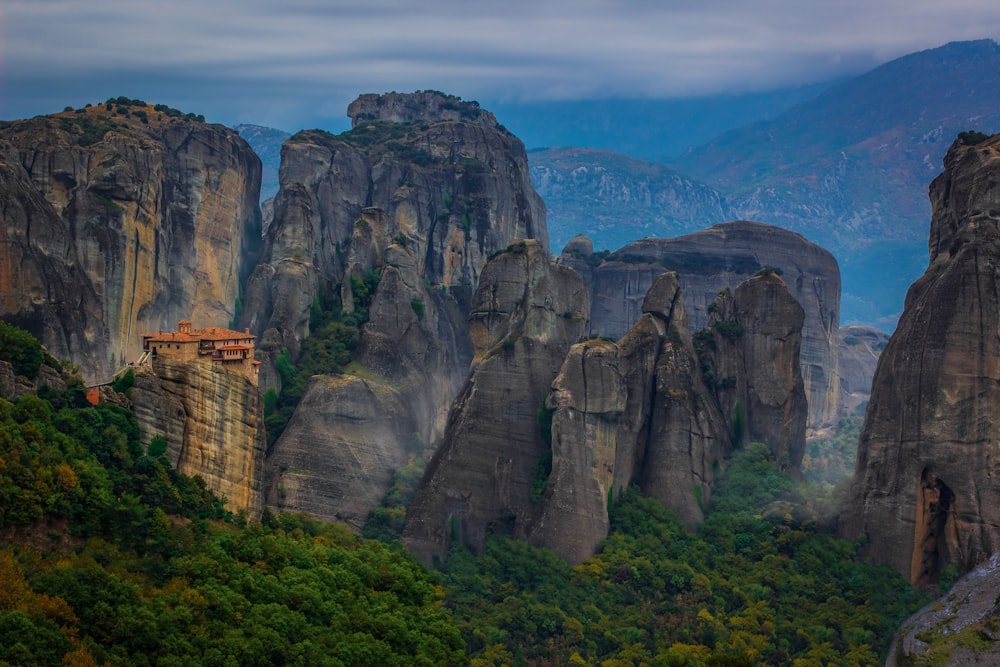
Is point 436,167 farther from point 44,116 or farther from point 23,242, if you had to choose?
point 23,242

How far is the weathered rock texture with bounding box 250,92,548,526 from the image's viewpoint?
60281mm

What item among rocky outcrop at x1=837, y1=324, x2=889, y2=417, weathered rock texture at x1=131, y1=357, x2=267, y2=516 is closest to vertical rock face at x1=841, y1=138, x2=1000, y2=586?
weathered rock texture at x1=131, y1=357, x2=267, y2=516

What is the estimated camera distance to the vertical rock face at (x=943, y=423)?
49125 millimetres

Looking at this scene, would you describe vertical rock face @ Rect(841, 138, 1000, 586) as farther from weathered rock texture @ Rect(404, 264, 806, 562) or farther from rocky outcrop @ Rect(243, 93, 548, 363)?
rocky outcrop @ Rect(243, 93, 548, 363)

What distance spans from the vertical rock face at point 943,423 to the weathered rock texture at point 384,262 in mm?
13224

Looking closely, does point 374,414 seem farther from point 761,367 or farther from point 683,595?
point 683,595

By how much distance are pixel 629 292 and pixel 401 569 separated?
45.3 meters

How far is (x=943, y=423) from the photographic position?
49688 millimetres

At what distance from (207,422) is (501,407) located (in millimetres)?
16543

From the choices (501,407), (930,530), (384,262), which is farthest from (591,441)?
(384,262)

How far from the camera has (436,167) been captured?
8494 centimetres

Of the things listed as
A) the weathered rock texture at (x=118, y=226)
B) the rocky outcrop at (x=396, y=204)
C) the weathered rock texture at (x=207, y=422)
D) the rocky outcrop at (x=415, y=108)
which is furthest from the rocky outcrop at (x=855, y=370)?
the weathered rock texture at (x=207, y=422)

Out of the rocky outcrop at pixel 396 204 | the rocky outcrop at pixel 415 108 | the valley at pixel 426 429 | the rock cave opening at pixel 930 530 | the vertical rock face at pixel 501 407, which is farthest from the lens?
the rocky outcrop at pixel 415 108

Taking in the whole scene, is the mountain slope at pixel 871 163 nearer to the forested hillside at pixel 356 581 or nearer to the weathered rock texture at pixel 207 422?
the forested hillside at pixel 356 581
